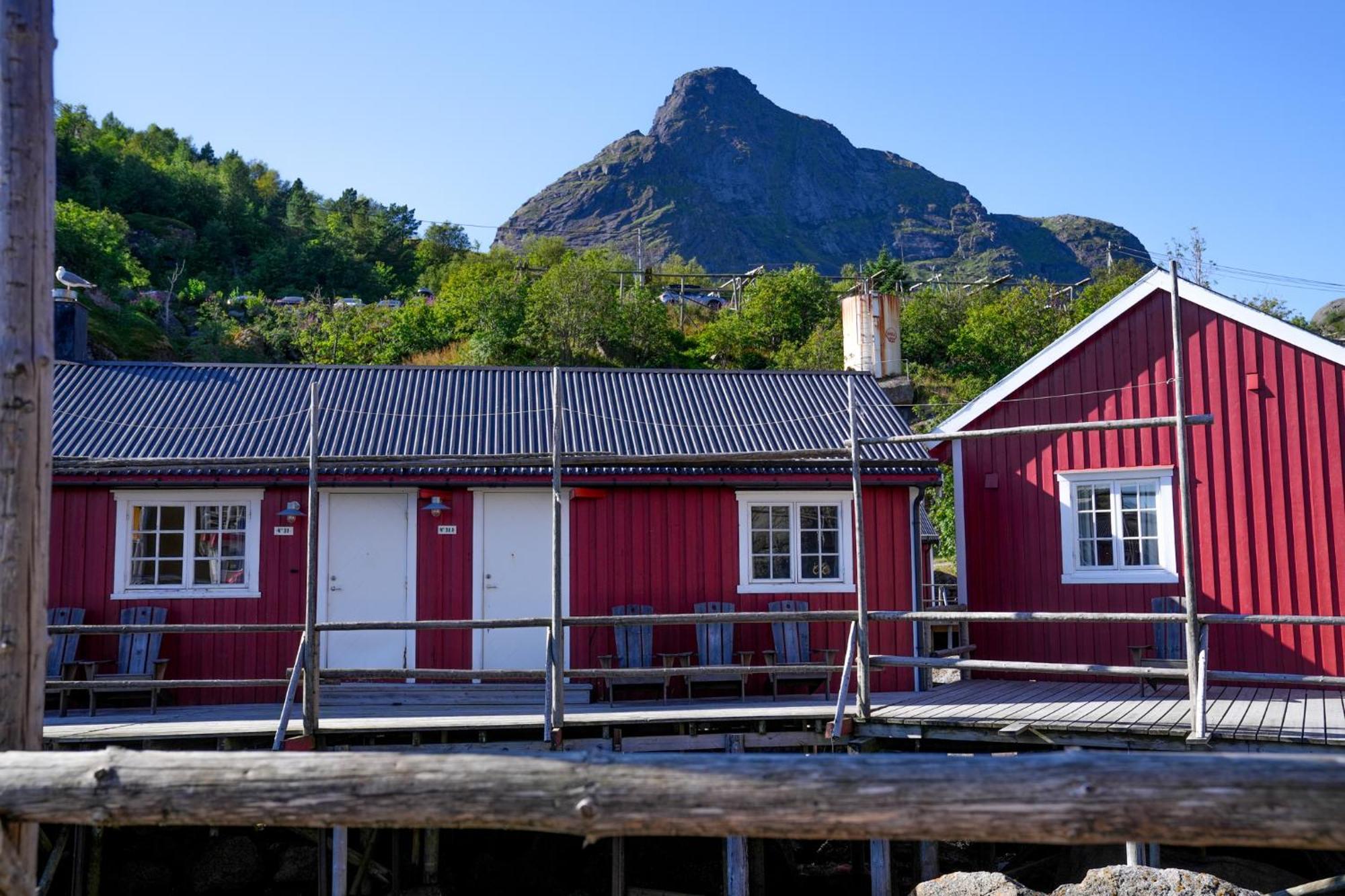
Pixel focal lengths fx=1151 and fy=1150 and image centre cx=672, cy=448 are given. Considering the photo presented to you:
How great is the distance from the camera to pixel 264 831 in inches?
435

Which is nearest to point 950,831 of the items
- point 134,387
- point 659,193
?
point 134,387

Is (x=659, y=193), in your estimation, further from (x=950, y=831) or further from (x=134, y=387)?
(x=950, y=831)

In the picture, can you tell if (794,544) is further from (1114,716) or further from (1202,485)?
(1202,485)

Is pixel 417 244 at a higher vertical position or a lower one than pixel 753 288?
higher

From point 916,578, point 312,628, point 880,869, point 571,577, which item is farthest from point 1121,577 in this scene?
point 312,628

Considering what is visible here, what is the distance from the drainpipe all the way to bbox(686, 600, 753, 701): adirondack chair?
5.93 feet

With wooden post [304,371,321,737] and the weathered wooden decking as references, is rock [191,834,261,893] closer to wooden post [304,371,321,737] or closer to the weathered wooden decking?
the weathered wooden decking

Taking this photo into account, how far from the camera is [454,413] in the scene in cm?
1388

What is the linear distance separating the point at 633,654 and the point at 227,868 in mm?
4290

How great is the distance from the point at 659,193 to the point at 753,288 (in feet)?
277

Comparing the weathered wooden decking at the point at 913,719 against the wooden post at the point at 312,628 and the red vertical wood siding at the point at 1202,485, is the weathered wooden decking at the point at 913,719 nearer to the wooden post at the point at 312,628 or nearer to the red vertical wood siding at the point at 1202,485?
the wooden post at the point at 312,628

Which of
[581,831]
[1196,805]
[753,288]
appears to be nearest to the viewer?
[1196,805]

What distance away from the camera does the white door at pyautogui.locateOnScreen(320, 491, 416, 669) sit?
1237cm

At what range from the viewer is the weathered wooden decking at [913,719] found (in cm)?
871
